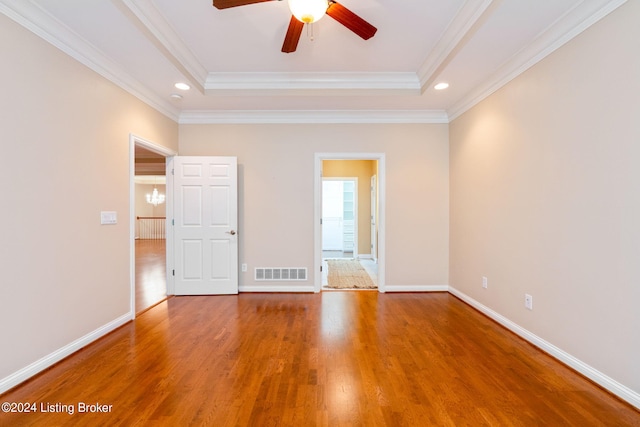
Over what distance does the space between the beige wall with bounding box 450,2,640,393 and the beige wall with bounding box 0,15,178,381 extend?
400 centimetres

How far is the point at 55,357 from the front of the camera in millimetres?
2166

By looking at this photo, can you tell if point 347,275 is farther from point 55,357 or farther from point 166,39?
point 166,39

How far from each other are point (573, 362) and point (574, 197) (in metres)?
1.25

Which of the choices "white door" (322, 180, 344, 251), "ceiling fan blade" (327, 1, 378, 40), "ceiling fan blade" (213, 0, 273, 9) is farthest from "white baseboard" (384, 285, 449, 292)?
"white door" (322, 180, 344, 251)

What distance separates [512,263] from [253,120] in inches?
146

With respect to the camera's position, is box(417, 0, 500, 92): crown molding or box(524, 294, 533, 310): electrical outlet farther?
box(524, 294, 533, 310): electrical outlet

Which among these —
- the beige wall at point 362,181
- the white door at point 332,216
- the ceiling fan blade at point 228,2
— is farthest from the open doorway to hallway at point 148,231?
the white door at point 332,216

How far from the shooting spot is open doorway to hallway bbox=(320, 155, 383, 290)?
5066 millimetres

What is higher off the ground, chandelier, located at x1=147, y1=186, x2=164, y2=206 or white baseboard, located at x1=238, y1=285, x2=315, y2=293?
chandelier, located at x1=147, y1=186, x2=164, y2=206

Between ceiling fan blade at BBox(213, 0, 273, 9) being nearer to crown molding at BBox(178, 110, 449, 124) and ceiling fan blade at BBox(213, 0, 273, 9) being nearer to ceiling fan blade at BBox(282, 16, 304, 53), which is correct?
ceiling fan blade at BBox(282, 16, 304, 53)

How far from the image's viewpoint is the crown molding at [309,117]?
401 centimetres

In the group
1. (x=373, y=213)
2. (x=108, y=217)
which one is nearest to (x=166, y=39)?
(x=108, y=217)

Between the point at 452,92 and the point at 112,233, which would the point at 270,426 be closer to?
the point at 112,233

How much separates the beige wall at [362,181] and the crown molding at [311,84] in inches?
143
